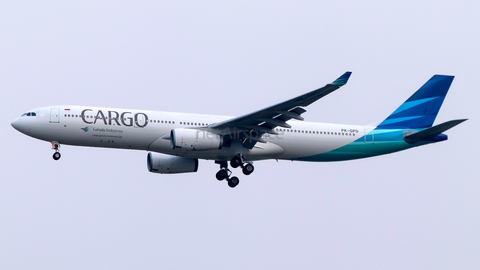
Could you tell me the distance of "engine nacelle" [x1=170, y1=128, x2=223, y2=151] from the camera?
3628cm

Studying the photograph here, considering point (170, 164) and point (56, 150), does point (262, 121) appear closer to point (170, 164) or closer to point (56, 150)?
point (170, 164)

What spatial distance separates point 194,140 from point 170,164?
5317 millimetres

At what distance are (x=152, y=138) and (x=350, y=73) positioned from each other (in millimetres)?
11983

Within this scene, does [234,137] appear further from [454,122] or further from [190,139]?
[454,122]

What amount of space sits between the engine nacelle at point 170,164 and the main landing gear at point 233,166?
177 centimetres

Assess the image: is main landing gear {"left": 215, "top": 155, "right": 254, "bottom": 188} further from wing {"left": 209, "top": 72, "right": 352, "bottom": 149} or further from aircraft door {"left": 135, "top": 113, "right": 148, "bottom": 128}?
aircraft door {"left": 135, "top": 113, "right": 148, "bottom": 128}

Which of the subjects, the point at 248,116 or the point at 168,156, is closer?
the point at 248,116

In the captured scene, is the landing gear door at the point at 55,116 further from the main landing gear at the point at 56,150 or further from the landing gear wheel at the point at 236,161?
the landing gear wheel at the point at 236,161

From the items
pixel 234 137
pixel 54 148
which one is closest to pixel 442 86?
pixel 234 137

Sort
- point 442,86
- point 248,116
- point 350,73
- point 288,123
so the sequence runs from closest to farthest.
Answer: point 350,73
point 248,116
point 288,123
point 442,86

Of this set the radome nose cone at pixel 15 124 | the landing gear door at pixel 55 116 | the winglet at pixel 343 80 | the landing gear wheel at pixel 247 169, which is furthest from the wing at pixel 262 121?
the radome nose cone at pixel 15 124

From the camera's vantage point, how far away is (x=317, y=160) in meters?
40.6

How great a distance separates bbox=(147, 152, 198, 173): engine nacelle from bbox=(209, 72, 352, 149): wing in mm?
4487

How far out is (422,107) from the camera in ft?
141
